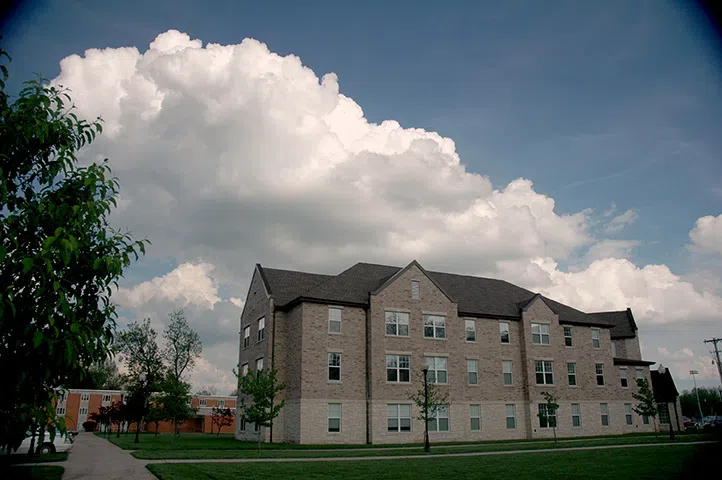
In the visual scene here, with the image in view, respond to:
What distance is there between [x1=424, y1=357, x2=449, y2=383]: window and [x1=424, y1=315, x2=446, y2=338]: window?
5.46ft

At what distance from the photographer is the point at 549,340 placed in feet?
147

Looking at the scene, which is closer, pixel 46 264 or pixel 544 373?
pixel 46 264

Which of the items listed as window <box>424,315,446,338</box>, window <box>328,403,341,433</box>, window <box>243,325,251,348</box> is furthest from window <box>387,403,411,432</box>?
window <box>243,325,251,348</box>

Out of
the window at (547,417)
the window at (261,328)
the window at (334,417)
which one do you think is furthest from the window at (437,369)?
the window at (261,328)

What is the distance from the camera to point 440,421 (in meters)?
38.9

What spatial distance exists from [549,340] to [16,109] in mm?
43826

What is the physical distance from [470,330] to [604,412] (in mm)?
14426

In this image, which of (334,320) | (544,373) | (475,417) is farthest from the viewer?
(544,373)

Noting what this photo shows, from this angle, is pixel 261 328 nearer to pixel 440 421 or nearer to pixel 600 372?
pixel 440 421

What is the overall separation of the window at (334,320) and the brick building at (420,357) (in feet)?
0.23

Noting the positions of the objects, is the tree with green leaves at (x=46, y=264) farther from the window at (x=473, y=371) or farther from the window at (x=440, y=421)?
the window at (x=473, y=371)

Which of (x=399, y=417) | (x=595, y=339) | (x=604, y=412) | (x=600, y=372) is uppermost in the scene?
(x=595, y=339)

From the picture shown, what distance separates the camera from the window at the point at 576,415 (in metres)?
44.3

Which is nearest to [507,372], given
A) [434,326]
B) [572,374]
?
[572,374]
